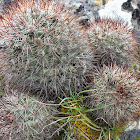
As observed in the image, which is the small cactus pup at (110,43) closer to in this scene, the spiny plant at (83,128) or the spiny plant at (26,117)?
the spiny plant at (83,128)

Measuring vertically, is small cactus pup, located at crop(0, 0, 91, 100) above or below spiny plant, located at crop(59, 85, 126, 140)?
above

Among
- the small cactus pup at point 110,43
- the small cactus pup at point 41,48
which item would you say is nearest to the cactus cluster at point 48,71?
the small cactus pup at point 41,48

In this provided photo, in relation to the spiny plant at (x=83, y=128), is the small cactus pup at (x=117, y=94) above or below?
above

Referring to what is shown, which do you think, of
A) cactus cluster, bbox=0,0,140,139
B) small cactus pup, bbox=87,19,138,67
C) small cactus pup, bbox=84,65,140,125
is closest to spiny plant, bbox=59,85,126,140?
cactus cluster, bbox=0,0,140,139

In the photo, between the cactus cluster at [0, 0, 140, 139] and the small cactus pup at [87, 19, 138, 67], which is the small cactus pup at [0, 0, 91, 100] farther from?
the small cactus pup at [87, 19, 138, 67]

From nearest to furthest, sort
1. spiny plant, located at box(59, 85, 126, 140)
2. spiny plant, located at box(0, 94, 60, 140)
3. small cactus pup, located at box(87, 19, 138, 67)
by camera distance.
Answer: spiny plant, located at box(0, 94, 60, 140), spiny plant, located at box(59, 85, 126, 140), small cactus pup, located at box(87, 19, 138, 67)

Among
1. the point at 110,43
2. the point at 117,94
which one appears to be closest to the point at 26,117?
the point at 117,94

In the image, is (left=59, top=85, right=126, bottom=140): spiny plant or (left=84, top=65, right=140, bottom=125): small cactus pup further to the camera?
(left=59, top=85, right=126, bottom=140): spiny plant
